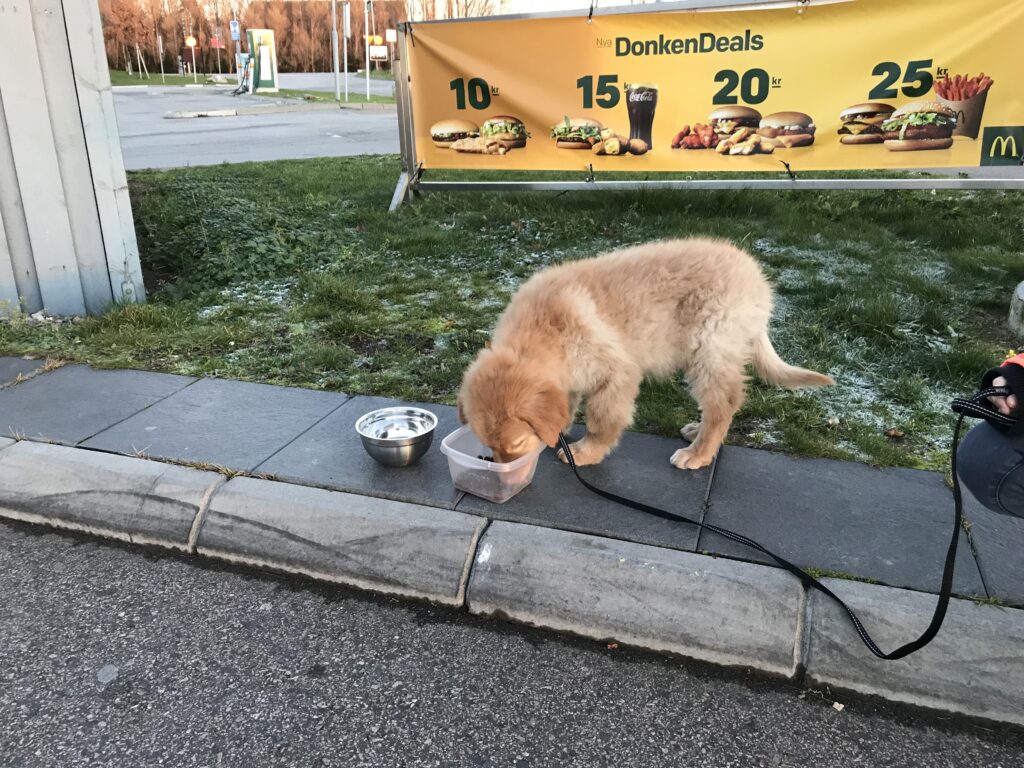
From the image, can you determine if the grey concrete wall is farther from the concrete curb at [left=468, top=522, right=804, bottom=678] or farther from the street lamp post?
the street lamp post

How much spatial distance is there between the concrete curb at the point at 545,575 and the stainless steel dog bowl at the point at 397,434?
298 millimetres

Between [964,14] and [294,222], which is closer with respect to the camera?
[964,14]

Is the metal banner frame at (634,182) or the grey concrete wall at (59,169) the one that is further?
the metal banner frame at (634,182)

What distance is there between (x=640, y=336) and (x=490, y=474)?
99cm

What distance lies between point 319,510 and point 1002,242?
692 cm

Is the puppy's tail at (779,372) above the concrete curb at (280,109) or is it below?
below

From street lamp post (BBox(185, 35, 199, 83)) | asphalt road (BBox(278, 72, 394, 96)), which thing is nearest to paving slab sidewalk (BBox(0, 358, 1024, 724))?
asphalt road (BBox(278, 72, 394, 96))

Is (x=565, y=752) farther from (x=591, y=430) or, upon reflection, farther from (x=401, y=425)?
(x=401, y=425)

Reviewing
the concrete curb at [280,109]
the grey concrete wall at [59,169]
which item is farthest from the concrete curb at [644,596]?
the concrete curb at [280,109]

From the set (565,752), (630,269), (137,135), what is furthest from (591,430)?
(137,135)

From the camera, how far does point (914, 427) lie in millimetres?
3658

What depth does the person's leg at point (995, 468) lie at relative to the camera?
1.88 m

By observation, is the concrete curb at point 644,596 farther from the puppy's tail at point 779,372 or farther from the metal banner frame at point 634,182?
the metal banner frame at point 634,182

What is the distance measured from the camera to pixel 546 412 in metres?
2.82
